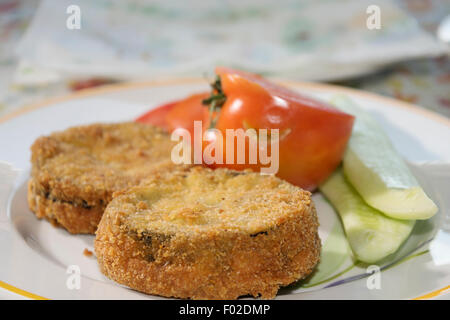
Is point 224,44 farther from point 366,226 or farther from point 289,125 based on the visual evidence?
point 366,226

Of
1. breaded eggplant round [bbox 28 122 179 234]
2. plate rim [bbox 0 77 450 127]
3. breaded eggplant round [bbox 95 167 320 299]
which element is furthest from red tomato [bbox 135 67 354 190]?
plate rim [bbox 0 77 450 127]

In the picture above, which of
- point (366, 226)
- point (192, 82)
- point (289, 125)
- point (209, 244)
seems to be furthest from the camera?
point (192, 82)

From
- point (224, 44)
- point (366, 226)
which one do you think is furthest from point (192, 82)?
point (366, 226)

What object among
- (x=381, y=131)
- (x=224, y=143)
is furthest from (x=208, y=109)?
(x=381, y=131)

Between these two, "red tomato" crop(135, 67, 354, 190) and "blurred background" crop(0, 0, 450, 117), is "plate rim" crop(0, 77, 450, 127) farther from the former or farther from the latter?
"red tomato" crop(135, 67, 354, 190)

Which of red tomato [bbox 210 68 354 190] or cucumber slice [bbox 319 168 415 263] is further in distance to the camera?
red tomato [bbox 210 68 354 190]

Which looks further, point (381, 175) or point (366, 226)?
point (381, 175)

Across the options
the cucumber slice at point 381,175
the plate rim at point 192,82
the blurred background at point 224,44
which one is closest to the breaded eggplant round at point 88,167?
the plate rim at point 192,82
